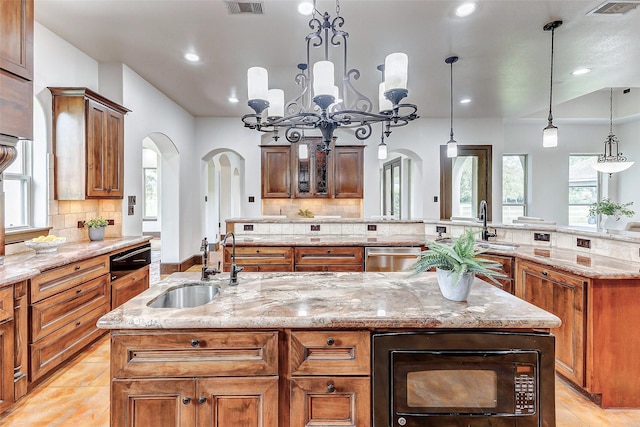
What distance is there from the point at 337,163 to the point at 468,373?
5.47 metres

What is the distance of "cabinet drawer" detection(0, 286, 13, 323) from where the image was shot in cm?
195

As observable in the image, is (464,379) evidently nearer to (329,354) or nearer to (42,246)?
(329,354)

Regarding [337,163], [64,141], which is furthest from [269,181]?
[64,141]

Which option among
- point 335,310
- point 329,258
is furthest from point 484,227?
point 335,310

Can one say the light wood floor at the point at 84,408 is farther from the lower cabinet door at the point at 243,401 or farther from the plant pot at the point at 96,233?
the plant pot at the point at 96,233

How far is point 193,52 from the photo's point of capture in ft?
11.7

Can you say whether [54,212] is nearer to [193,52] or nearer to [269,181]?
[193,52]

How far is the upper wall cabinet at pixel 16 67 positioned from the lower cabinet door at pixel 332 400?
2458mm

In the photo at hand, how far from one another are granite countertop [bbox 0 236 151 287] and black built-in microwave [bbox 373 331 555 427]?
7.44 feet

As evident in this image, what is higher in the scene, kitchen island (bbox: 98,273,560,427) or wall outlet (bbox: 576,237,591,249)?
wall outlet (bbox: 576,237,591,249)

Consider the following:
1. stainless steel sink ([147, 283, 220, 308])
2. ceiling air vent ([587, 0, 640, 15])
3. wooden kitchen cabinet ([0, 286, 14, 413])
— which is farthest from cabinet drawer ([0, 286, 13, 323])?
ceiling air vent ([587, 0, 640, 15])

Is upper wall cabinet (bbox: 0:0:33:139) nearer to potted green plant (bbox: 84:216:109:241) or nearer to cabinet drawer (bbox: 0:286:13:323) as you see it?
cabinet drawer (bbox: 0:286:13:323)

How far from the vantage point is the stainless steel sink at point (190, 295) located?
179 centimetres

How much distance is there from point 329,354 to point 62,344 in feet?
7.93
